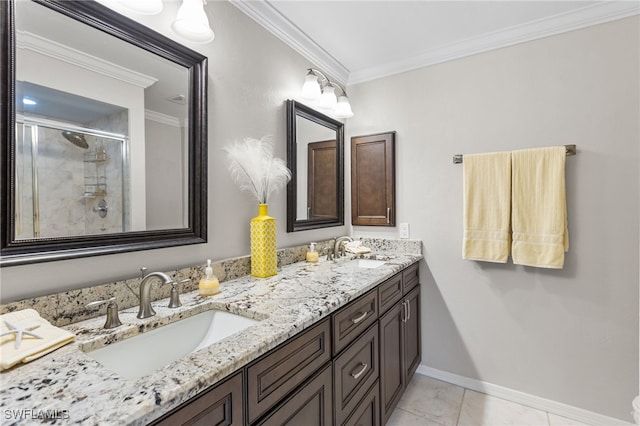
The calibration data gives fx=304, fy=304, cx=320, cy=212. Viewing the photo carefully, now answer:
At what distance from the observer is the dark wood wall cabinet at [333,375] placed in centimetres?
76

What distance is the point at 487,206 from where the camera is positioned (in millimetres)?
2029

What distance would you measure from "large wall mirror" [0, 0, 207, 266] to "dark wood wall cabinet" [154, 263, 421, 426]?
0.69m

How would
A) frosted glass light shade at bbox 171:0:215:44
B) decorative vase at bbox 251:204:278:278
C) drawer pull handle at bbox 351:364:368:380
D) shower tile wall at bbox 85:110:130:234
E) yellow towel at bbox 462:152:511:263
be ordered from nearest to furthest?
shower tile wall at bbox 85:110:130:234 → frosted glass light shade at bbox 171:0:215:44 → drawer pull handle at bbox 351:364:368:380 → decorative vase at bbox 251:204:278:278 → yellow towel at bbox 462:152:511:263

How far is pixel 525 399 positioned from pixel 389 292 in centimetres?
122

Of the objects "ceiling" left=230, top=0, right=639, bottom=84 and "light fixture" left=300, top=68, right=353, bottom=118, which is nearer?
"ceiling" left=230, top=0, right=639, bottom=84

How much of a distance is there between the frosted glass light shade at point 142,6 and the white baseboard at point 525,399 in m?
2.68

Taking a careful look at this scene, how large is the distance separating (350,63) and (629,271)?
2.25 m

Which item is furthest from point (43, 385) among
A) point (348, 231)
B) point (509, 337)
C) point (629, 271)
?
point (629, 271)

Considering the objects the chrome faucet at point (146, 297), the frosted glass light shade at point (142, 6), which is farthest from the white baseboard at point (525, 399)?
the frosted glass light shade at point (142, 6)

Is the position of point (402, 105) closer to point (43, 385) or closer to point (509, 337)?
point (509, 337)

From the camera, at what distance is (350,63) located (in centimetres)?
241

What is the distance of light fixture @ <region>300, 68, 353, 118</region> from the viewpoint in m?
1.99

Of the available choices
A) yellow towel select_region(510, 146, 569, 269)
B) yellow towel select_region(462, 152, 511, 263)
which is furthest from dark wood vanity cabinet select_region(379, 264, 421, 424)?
yellow towel select_region(510, 146, 569, 269)

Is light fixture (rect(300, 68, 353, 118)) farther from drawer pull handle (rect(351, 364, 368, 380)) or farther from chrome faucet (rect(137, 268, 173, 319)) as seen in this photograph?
drawer pull handle (rect(351, 364, 368, 380))
